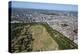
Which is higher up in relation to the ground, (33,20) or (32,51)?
(33,20)

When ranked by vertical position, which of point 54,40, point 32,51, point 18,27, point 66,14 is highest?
point 66,14

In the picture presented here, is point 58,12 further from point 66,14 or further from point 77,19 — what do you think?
point 77,19

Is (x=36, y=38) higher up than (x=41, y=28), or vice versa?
(x=41, y=28)

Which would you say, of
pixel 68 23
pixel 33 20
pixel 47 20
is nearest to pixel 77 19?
pixel 68 23

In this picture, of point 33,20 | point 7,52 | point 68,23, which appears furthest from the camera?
point 68,23
